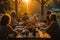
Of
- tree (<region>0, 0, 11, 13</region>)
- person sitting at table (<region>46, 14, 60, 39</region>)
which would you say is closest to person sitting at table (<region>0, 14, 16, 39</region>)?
person sitting at table (<region>46, 14, 60, 39</region>)

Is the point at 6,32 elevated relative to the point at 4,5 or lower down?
lower down

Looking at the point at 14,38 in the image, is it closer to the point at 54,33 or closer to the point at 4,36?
the point at 4,36

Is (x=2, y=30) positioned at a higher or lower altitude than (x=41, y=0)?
lower

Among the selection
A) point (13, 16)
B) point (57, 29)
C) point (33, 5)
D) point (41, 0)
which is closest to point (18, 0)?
point (41, 0)

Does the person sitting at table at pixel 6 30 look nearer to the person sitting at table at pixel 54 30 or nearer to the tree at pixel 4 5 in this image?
the person sitting at table at pixel 54 30

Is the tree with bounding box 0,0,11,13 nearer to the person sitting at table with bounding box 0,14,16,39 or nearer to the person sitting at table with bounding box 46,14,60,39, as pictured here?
the person sitting at table with bounding box 46,14,60,39

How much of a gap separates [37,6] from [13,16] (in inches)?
1185

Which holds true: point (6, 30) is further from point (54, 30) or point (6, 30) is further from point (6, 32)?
point (54, 30)

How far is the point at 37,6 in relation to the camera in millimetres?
37906

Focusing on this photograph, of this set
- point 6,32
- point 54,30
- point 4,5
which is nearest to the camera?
point 6,32

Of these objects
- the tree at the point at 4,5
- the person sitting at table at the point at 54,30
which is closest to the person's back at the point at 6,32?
the person sitting at table at the point at 54,30

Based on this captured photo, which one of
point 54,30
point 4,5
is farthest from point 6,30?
point 4,5

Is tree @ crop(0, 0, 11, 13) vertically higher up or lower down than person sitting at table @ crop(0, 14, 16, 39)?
higher up

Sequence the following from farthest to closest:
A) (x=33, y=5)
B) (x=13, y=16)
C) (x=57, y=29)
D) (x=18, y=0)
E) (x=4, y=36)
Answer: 1. (x=33, y=5)
2. (x=18, y=0)
3. (x=13, y=16)
4. (x=57, y=29)
5. (x=4, y=36)
